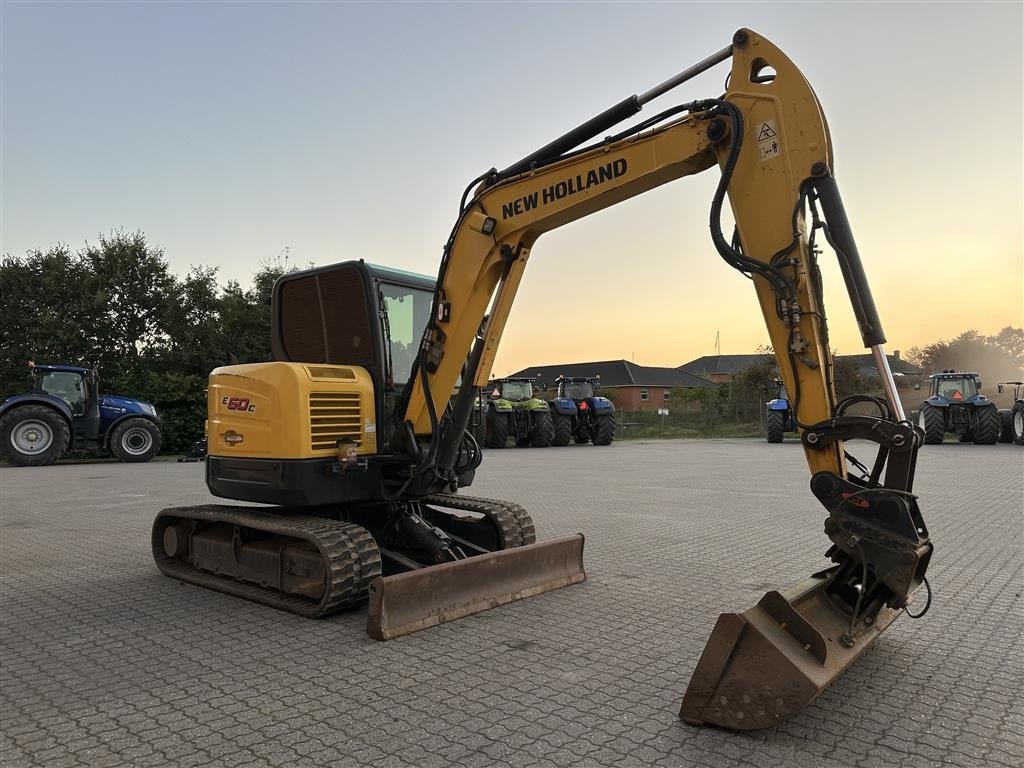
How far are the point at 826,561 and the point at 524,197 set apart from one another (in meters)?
4.34

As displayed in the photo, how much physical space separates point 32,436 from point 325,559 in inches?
734

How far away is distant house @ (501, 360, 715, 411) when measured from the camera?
6644 centimetres

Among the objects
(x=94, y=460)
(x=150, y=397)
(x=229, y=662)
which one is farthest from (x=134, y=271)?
(x=229, y=662)

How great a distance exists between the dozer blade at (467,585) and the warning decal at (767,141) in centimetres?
323

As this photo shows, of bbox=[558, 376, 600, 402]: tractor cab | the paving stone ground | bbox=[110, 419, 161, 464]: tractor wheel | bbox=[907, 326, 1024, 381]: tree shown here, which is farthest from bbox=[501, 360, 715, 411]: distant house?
the paving stone ground

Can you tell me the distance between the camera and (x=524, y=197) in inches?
206

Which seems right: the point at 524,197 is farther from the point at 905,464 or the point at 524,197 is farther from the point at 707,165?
the point at 905,464

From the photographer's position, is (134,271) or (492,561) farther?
(134,271)

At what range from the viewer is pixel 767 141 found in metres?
4.11

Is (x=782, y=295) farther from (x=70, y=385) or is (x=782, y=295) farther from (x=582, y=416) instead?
(x=582, y=416)

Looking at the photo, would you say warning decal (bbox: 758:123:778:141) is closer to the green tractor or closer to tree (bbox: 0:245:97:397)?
the green tractor

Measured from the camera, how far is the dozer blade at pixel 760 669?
3203 mm

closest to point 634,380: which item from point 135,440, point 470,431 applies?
point 135,440

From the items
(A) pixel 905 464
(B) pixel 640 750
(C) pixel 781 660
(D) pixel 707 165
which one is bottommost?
(B) pixel 640 750
